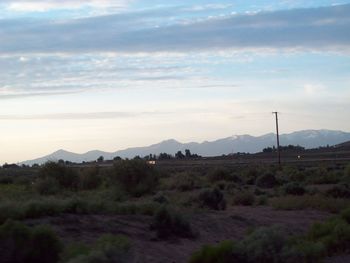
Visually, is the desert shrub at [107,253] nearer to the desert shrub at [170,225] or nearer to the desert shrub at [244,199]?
the desert shrub at [170,225]

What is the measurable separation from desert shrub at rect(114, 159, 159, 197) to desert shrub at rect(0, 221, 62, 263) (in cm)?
2896

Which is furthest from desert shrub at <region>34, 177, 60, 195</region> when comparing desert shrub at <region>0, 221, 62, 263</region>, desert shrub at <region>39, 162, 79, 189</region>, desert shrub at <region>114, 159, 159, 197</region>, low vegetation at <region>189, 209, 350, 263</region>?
desert shrub at <region>0, 221, 62, 263</region>

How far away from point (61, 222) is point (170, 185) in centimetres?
3404

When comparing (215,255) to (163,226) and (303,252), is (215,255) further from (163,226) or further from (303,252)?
(163,226)

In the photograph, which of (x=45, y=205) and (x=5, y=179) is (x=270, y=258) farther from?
(x=5, y=179)

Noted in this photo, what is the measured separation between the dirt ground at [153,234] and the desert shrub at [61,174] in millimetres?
20769

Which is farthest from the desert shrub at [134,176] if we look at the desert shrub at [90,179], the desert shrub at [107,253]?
the desert shrub at [107,253]

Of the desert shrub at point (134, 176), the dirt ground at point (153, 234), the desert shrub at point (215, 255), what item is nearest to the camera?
the desert shrub at point (215, 255)

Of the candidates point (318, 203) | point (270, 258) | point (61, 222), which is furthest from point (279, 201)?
point (270, 258)

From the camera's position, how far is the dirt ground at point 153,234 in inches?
987

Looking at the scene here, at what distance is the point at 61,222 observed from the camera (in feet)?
89.1

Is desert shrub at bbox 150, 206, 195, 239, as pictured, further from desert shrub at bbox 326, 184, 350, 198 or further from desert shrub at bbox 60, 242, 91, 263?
desert shrub at bbox 326, 184, 350, 198

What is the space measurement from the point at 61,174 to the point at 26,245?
36.1 m

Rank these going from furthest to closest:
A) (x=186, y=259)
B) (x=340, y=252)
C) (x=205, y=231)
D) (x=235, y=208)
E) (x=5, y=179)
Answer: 1. (x=5, y=179)
2. (x=235, y=208)
3. (x=205, y=231)
4. (x=340, y=252)
5. (x=186, y=259)
